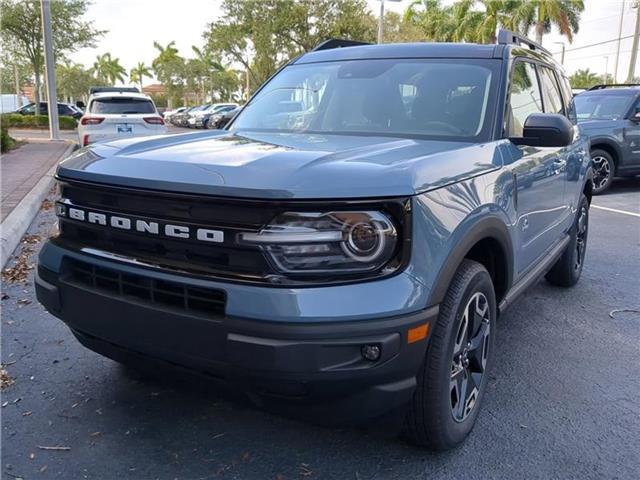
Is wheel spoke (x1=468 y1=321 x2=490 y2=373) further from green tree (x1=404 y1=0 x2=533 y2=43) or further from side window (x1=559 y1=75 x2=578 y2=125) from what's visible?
green tree (x1=404 y1=0 x2=533 y2=43)

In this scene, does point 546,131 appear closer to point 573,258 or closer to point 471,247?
point 471,247

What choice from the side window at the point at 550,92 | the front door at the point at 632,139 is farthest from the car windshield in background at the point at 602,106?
the side window at the point at 550,92

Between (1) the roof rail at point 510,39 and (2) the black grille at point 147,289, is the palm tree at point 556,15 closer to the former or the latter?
(1) the roof rail at point 510,39

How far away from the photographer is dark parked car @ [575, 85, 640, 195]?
33.8ft

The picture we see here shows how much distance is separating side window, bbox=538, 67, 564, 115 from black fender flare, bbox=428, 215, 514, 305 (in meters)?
1.69

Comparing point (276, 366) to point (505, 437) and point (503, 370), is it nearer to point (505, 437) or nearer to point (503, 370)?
point (505, 437)

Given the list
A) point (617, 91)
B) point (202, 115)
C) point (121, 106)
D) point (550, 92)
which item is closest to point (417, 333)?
point (550, 92)

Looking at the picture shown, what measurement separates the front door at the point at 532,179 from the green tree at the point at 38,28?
86.6ft

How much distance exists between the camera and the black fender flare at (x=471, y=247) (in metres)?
2.24

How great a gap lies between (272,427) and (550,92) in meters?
3.22

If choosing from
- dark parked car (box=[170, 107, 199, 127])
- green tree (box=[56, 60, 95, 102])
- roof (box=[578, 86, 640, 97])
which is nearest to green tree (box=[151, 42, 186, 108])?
green tree (box=[56, 60, 95, 102])

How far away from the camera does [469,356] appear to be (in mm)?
2773

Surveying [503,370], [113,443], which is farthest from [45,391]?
[503,370]

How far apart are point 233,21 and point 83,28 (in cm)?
870
